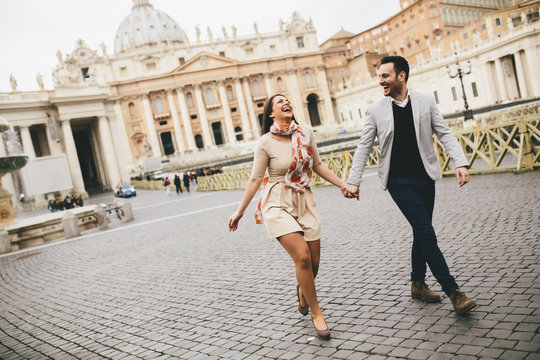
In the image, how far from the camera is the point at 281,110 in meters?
3.52

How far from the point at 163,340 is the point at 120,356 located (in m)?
0.37

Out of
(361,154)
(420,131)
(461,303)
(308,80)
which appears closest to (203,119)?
(308,80)

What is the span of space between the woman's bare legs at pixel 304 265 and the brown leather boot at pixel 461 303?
949 mm

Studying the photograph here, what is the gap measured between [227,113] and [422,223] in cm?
7002

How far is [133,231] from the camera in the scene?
1243 centimetres

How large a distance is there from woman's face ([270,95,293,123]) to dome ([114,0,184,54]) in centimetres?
9238

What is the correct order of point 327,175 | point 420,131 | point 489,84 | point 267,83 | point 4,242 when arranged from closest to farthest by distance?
1. point 420,131
2. point 327,175
3. point 4,242
4. point 489,84
5. point 267,83

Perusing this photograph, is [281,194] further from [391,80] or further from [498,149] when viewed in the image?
[498,149]

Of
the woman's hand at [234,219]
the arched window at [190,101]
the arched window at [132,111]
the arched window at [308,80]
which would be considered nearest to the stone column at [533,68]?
the arched window at [308,80]

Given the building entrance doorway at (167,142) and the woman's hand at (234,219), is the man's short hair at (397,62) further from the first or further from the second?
the building entrance doorway at (167,142)

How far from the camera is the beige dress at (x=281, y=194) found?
11.4ft

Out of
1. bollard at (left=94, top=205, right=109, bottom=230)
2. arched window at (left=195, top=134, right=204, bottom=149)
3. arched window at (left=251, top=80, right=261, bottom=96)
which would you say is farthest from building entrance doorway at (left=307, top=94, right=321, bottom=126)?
bollard at (left=94, top=205, right=109, bottom=230)

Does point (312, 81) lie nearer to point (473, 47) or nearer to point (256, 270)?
point (473, 47)

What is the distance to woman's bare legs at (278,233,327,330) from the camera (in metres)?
3.32
